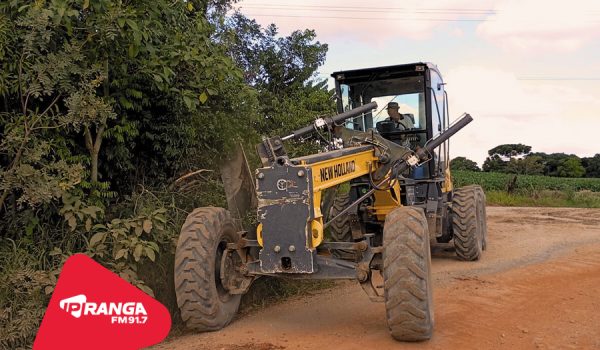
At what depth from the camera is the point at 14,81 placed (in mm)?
5953

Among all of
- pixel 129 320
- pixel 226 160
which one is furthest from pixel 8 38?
pixel 226 160

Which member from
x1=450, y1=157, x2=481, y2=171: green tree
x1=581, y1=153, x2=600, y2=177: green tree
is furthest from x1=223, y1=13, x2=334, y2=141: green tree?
x1=581, y1=153, x2=600, y2=177: green tree

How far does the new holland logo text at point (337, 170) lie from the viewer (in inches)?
225

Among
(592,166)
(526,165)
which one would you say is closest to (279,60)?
(526,165)

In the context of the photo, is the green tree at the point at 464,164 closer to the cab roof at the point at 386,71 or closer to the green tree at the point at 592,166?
the green tree at the point at 592,166

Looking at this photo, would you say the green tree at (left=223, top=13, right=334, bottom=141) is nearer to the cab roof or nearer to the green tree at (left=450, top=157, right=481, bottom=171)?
the cab roof

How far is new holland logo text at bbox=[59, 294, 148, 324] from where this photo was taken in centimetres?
529

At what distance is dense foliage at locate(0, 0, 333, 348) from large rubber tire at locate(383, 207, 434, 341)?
2.35 m

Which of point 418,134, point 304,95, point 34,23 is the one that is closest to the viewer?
point 34,23

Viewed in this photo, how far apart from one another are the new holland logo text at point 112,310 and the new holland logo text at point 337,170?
2.03 metres

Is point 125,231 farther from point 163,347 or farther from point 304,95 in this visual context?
point 304,95

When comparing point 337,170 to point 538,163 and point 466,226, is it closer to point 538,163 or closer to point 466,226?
point 466,226

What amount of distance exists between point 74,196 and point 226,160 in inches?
105

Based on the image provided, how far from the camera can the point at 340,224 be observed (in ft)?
28.6
